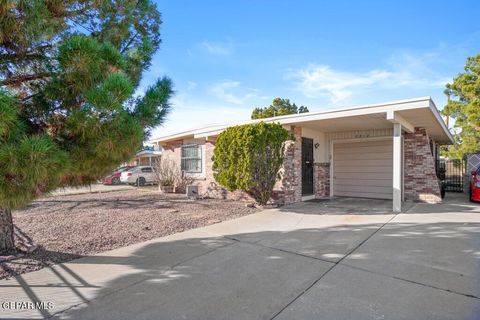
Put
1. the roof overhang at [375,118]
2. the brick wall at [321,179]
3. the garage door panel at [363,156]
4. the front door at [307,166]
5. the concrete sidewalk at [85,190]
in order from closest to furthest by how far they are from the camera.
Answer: the concrete sidewalk at [85,190]
the roof overhang at [375,118]
the front door at [307,166]
the garage door panel at [363,156]
the brick wall at [321,179]

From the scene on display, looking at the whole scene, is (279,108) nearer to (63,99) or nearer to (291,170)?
(291,170)

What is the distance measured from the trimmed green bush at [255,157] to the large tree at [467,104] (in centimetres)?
1000

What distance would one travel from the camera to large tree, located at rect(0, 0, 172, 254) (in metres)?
2.57

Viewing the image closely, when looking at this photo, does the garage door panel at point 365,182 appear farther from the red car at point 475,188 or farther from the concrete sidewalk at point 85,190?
the concrete sidewalk at point 85,190

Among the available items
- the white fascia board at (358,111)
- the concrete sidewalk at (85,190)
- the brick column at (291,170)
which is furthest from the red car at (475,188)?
the concrete sidewalk at (85,190)

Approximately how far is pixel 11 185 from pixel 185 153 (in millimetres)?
10656

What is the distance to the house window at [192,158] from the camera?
490 inches

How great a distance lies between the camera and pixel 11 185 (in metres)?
2.64

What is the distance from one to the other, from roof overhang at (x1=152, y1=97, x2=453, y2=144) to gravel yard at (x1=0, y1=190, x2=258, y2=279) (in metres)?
3.19

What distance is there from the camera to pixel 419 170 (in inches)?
366

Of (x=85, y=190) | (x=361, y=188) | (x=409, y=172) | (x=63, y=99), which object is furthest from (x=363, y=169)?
(x=85, y=190)

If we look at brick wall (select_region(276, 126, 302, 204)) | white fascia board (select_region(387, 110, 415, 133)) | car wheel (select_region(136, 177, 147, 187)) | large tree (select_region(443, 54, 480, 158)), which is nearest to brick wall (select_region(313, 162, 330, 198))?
brick wall (select_region(276, 126, 302, 204))

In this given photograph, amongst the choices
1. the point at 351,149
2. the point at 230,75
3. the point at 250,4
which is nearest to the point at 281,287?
the point at 250,4

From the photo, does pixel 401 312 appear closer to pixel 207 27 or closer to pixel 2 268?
pixel 2 268
